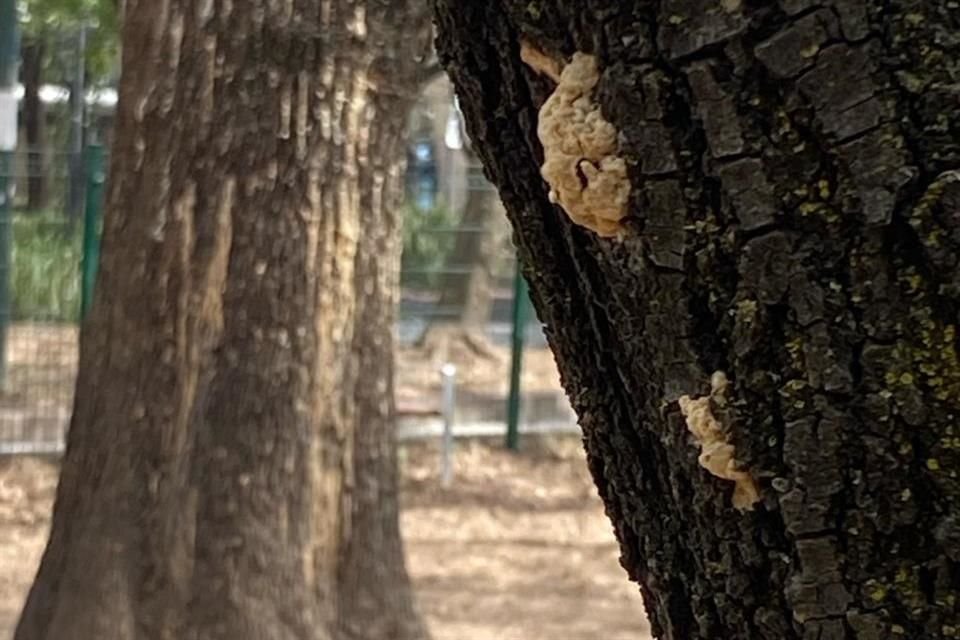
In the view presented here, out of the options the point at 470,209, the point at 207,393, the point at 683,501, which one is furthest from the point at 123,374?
the point at 470,209

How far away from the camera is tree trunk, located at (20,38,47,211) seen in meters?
9.50

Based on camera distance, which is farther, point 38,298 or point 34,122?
point 34,122

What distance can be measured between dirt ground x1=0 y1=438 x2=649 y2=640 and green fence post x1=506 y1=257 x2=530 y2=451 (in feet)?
0.36

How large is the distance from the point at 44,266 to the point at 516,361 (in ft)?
9.61

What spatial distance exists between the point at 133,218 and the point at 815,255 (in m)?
4.04

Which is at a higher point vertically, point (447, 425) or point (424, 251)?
point (424, 251)

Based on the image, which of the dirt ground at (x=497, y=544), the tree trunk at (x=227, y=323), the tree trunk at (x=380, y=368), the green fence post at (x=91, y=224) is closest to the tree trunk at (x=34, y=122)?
the green fence post at (x=91, y=224)

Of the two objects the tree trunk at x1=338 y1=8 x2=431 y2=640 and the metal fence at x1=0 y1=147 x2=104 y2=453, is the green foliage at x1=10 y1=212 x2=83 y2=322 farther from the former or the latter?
the tree trunk at x1=338 y1=8 x2=431 y2=640

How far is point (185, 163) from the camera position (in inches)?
190

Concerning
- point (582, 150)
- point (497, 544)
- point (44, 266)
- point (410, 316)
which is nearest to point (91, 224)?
point (44, 266)

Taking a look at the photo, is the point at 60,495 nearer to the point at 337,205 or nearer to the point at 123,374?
the point at 123,374

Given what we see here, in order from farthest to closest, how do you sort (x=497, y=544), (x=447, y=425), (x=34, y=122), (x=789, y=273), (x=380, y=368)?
(x=34, y=122)
(x=447, y=425)
(x=497, y=544)
(x=380, y=368)
(x=789, y=273)

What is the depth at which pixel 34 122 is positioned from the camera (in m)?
15.1

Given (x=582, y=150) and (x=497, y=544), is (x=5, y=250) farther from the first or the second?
(x=582, y=150)
